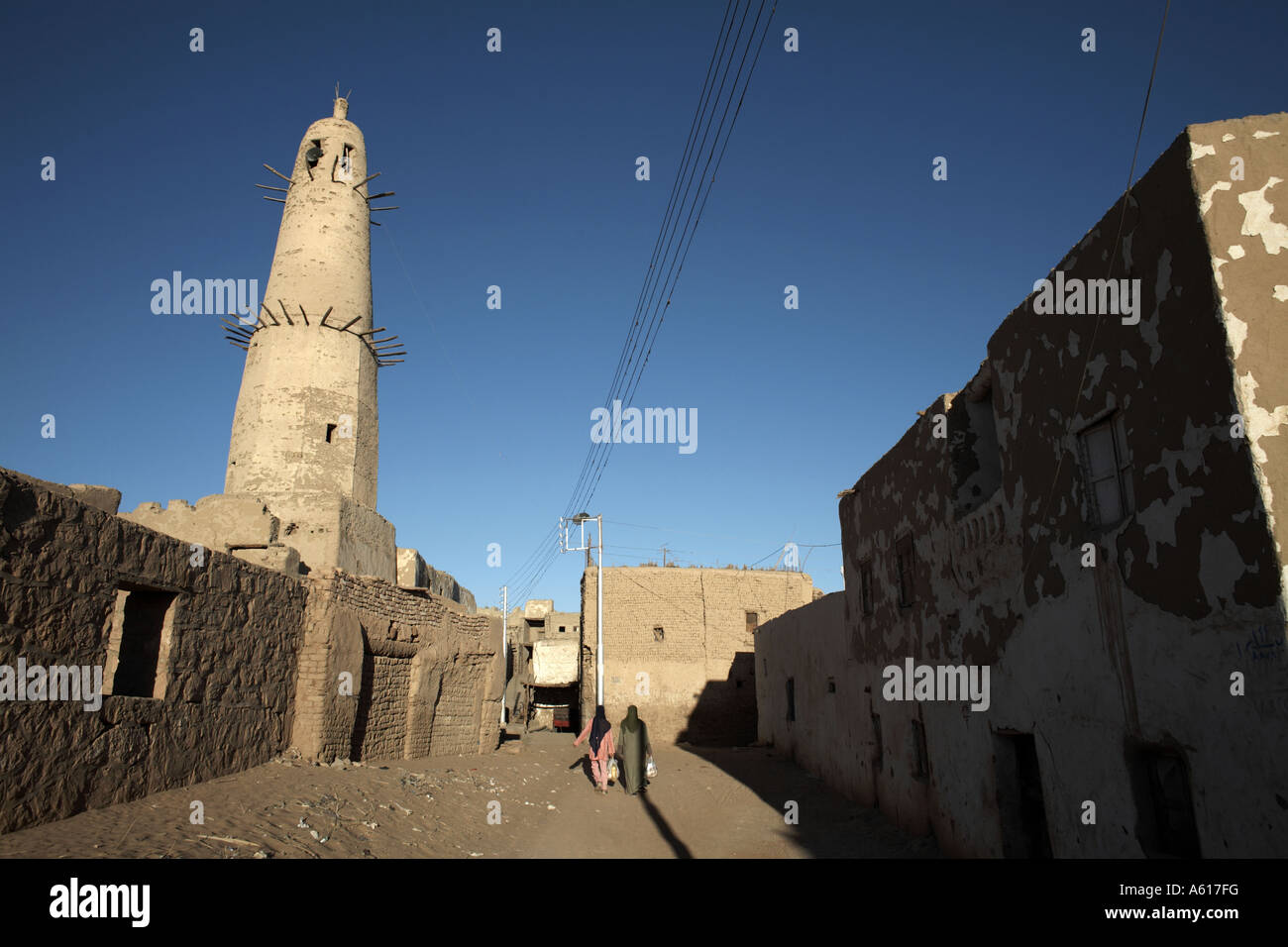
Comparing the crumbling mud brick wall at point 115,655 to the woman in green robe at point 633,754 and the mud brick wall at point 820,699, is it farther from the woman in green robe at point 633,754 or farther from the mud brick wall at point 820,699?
the mud brick wall at point 820,699

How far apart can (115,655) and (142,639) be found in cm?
41

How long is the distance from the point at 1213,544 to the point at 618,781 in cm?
1354

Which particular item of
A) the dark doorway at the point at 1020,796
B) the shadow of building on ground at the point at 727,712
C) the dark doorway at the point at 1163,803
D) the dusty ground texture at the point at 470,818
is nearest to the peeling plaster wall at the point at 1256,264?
the dark doorway at the point at 1163,803

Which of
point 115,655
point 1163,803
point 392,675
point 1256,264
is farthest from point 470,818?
point 1256,264

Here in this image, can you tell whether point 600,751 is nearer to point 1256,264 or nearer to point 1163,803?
point 1163,803

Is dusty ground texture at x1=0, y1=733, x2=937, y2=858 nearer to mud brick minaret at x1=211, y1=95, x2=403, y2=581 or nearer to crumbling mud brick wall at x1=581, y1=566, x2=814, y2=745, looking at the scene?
mud brick minaret at x1=211, y1=95, x2=403, y2=581

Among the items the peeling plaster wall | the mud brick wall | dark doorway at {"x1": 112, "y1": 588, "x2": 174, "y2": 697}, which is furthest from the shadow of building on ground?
the peeling plaster wall

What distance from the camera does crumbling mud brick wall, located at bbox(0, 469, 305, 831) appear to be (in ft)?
18.9

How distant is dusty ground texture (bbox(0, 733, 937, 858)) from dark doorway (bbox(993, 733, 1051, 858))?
213 centimetres

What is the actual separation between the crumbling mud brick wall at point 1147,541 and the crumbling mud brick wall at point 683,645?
64.7ft

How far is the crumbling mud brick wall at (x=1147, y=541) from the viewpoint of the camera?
15.6ft

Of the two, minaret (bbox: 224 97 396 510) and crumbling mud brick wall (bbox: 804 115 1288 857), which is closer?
crumbling mud brick wall (bbox: 804 115 1288 857)

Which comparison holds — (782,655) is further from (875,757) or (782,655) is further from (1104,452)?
(1104,452)

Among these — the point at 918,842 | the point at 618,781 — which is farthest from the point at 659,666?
the point at 918,842
